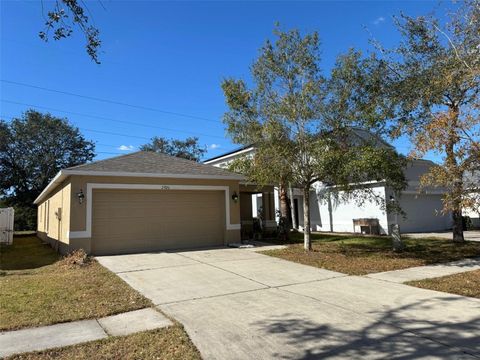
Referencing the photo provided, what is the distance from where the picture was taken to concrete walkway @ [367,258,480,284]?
356 inches

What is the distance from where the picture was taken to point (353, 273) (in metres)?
9.55

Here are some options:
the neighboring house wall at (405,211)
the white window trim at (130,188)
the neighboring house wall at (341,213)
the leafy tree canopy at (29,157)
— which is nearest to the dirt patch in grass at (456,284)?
the white window trim at (130,188)

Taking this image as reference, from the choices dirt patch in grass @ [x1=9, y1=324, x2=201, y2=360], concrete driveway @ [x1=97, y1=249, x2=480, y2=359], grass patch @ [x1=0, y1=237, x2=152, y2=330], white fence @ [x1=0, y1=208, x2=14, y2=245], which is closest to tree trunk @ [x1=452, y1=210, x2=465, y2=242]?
concrete driveway @ [x1=97, y1=249, x2=480, y2=359]

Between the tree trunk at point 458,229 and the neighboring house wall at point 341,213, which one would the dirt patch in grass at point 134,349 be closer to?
the tree trunk at point 458,229

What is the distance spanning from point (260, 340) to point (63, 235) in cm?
1118

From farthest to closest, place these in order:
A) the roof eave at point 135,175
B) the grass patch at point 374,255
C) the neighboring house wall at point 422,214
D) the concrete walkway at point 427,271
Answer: the neighboring house wall at point 422,214, the roof eave at point 135,175, the grass patch at point 374,255, the concrete walkway at point 427,271

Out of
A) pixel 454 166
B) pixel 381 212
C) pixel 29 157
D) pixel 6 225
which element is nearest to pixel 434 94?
pixel 454 166

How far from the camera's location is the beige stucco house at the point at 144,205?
42.7ft

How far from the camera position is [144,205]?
1430cm

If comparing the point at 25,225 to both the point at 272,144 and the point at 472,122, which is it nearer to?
the point at 272,144

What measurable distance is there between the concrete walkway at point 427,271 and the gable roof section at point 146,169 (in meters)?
7.68

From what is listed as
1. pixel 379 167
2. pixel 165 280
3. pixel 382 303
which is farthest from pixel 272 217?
pixel 382 303

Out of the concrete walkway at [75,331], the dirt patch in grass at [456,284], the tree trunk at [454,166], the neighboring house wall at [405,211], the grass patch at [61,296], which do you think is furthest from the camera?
the neighboring house wall at [405,211]

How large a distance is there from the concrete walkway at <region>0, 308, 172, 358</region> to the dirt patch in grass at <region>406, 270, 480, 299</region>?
217 inches
